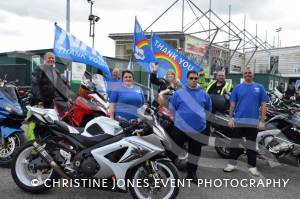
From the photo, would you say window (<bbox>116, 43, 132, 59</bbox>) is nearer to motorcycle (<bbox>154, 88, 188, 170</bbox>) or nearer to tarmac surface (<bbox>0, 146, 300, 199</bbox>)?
tarmac surface (<bbox>0, 146, 300, 199</bbox>)

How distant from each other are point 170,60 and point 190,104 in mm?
3864

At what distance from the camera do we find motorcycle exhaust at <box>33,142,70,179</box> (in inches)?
174

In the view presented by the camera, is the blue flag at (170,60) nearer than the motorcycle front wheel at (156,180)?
No

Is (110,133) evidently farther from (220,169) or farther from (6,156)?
(220,169)

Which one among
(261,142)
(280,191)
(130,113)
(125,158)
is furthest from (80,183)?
(261,142)

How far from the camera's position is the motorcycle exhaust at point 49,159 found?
14.5 ft

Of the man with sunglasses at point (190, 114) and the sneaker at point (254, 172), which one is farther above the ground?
the man with sunglasses at point (190, 114)

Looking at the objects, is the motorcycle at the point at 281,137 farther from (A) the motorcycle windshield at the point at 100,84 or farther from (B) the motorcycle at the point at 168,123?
(A) the motorcycle windshield at the point at 100,84

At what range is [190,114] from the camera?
5316 millimetres

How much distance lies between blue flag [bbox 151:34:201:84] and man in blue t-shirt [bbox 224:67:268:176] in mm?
2899

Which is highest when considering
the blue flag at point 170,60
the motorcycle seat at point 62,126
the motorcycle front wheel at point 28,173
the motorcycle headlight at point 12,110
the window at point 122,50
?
the window at point 122,50

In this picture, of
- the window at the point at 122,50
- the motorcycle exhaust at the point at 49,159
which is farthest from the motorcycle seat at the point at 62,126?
the window at the point at 122,50

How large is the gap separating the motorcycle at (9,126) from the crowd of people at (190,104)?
557 millimetres

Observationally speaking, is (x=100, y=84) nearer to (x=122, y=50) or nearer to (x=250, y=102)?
(x=250, y=102)
